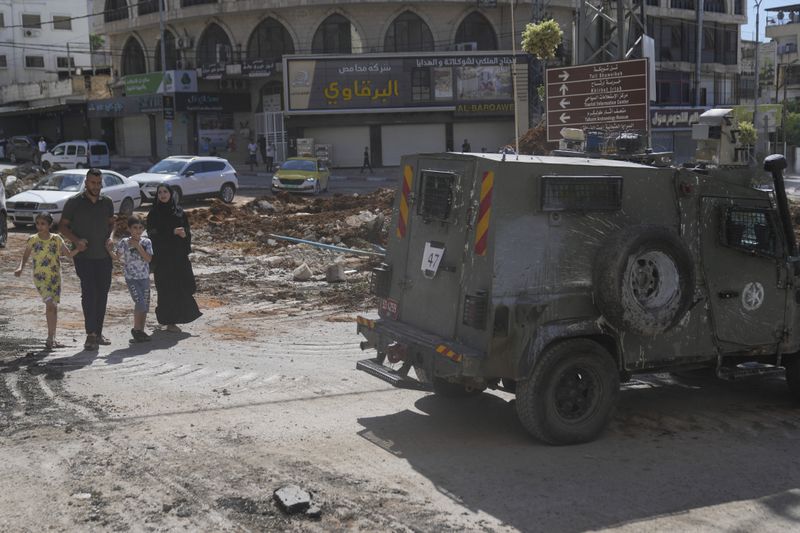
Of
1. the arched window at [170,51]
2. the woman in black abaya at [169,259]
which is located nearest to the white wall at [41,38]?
the arched window at [170,51]

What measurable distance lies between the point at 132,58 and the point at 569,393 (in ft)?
207

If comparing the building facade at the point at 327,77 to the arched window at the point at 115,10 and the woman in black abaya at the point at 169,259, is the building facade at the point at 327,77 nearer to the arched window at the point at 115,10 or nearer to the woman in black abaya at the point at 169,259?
the arched window at the point at 115,10

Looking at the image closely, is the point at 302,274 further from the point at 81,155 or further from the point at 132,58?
the point at 132,58

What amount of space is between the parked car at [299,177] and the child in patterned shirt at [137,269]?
24346mm

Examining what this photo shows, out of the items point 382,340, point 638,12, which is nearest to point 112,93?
point 638,12

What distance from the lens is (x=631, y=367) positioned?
23.5ft

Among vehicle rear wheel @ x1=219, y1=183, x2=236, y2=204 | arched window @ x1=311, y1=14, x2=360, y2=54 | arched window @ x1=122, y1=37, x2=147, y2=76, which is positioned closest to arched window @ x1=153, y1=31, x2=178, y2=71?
arched window @ x1=122, y1=37, x2=147, y2=76

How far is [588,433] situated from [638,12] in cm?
991

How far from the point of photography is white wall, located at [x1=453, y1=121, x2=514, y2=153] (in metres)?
54.3

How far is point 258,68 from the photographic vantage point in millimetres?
54219

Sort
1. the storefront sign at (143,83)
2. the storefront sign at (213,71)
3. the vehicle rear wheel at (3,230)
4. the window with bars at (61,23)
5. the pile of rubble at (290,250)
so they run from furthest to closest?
1. the window with bars at (61,23)
2. the storefront sign at (143,83)
3. the storefront sign at (213,71)
4. the vehicle rear wheel at (3,230)
5. the pile of rubble at (290,250)

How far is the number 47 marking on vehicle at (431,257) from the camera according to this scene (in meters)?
7.10

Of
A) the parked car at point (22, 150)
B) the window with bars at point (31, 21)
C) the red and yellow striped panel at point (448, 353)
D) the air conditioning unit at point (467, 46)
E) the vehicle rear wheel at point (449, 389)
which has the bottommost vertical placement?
the vehicle rear wheel at point (449, 389)

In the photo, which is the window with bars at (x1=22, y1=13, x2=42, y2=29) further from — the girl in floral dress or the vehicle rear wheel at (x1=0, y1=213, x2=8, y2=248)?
the girl in floral dress
